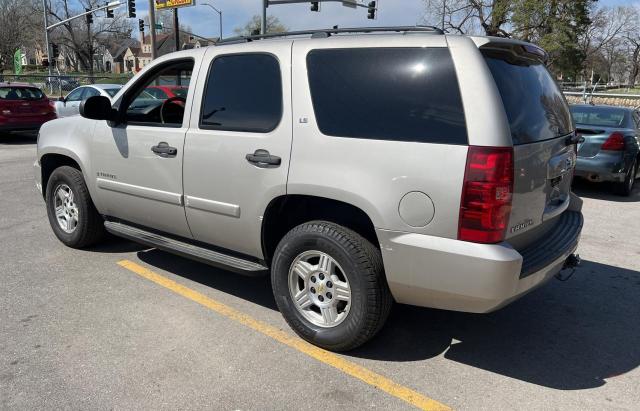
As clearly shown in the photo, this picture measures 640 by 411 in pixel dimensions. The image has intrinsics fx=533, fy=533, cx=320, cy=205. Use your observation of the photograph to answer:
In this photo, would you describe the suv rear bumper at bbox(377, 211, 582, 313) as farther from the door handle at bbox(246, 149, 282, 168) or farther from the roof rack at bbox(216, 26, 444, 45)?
the roof rack at bbox(216, 26, 444, 45)

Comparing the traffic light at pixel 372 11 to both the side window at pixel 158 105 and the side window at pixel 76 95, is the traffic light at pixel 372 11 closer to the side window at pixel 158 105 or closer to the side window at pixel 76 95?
the side window at pixel 76 95

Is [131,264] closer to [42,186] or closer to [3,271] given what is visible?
[3,271]

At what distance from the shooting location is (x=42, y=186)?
542 centimetres

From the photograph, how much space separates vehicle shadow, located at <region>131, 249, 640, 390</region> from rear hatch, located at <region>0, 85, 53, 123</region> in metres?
11.7

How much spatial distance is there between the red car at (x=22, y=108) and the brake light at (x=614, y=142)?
13347mm

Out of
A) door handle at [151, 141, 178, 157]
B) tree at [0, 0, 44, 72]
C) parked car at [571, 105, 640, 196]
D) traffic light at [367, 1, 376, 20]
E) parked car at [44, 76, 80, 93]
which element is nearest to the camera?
door handle at [151, 141, 178, 157]

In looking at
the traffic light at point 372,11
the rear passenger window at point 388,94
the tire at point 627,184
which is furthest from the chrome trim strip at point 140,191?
the traffic light at point 372,11

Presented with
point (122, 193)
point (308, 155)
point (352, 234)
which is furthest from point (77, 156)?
point (352, 234)

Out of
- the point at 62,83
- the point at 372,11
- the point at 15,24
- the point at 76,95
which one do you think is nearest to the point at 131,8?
the point at 62,83

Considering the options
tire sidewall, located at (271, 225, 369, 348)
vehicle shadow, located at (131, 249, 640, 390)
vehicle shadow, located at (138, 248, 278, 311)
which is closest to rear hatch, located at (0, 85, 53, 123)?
vehicle shadow, located at (138, 248, 278, 311)

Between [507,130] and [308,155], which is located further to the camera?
[308,155]

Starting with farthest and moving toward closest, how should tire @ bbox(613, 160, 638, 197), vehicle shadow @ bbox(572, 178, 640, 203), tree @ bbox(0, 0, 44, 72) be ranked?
tree @ bbox(0, 0, 44, 72) → vehicle shadow @ bbox(572, 178, 640, 203) → tire @ bbox(613, 160, 638, 197)

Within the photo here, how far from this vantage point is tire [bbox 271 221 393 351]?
312 centimetres

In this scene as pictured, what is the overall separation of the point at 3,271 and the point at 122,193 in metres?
1.32
